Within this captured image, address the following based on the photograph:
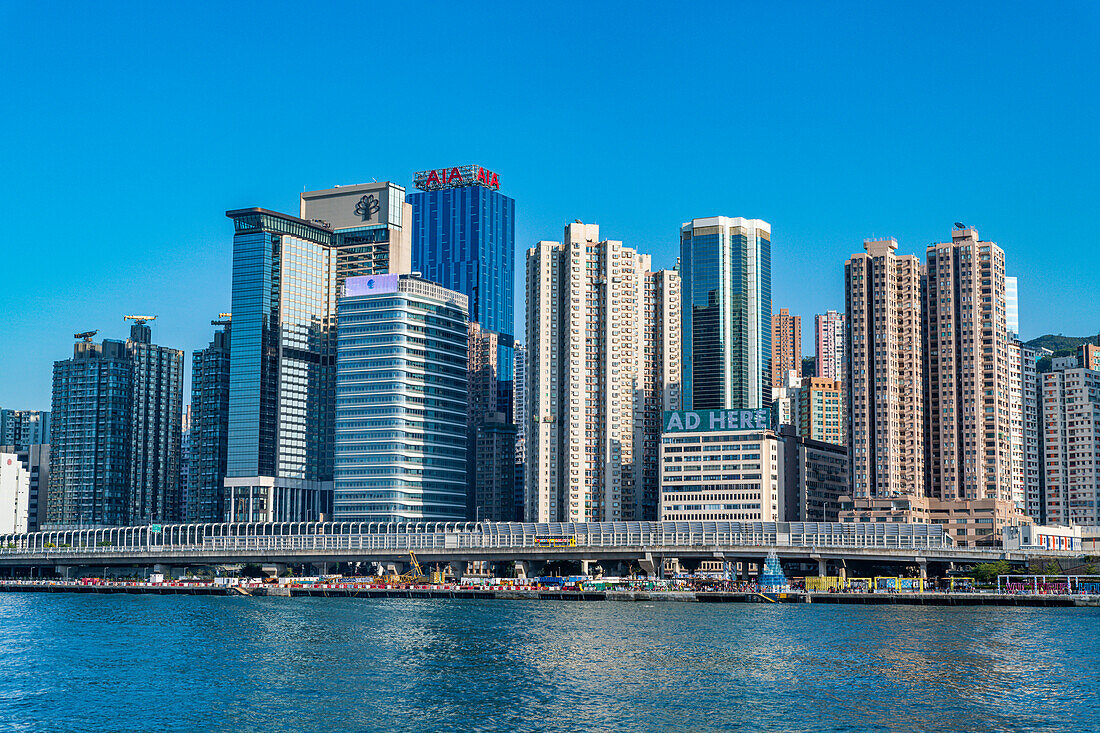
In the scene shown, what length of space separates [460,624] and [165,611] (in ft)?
171

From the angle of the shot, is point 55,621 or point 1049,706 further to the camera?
point 55,621

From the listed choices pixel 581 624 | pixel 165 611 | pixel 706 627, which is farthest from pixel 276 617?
pixel 706 627

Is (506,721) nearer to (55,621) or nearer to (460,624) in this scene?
(460,624)

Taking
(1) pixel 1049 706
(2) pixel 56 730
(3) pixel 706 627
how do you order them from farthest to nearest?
1. (3) pixel 706 627
2. (1) pixel 1049 706
3. (2) pixel 56 730

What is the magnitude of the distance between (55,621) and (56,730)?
91.9m

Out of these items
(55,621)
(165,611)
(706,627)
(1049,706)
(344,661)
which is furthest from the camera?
(165,611)

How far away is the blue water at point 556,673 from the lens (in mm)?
91312

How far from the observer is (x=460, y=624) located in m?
163

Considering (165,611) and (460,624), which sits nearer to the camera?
(460,624)

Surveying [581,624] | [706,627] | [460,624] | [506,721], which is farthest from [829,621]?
[506,721]

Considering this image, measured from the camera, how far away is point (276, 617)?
574 feet

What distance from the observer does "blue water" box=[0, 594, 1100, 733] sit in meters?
91.3

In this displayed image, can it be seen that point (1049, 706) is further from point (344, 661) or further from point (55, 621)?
point (55, 621)

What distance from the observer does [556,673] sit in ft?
372
